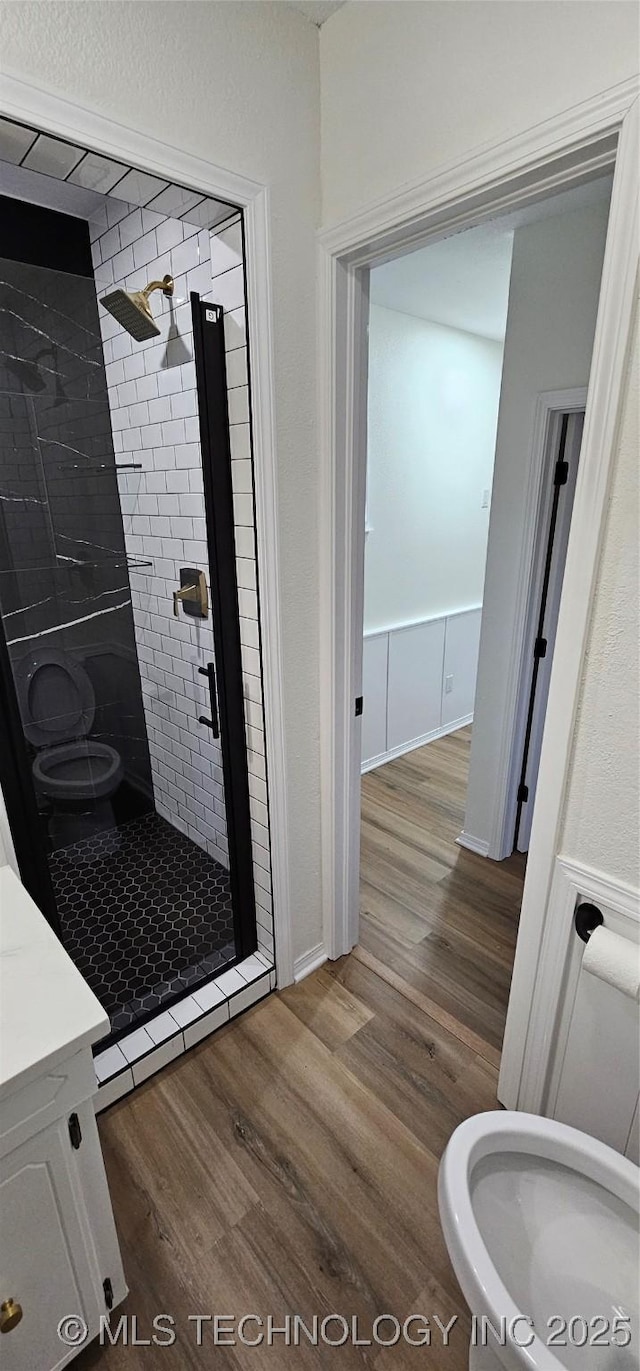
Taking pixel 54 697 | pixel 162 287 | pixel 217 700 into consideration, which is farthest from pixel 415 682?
pixel 162 287

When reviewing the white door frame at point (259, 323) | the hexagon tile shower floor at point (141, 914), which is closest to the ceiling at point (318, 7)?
the white door frame at point (259, 323)

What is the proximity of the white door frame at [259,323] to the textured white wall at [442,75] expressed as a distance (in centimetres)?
26

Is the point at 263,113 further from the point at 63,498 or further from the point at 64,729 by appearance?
the point at 64,729

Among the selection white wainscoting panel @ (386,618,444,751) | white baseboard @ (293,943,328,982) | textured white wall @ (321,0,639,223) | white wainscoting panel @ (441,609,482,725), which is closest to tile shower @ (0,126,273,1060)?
white baseboard @ (293,943,328,982)

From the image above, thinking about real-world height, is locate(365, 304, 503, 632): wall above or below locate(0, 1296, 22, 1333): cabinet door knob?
above

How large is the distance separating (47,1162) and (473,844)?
219 cm

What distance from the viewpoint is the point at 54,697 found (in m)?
2.09

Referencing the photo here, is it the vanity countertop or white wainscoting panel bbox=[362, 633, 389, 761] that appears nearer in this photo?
the vanity countertop

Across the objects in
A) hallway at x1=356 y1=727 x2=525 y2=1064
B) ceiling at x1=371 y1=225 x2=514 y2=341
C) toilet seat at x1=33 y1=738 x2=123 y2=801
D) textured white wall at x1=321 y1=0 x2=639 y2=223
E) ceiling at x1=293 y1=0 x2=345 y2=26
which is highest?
ceiling at x1=293 y1=0 x2=345 y2=26

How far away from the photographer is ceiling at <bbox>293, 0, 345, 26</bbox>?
130 centimetres

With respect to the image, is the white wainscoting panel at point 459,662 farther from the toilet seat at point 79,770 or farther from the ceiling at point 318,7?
the ceiling at point 318,7

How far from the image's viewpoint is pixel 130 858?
229cm

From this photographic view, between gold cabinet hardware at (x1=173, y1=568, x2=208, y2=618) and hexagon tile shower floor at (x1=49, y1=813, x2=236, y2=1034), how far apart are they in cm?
91

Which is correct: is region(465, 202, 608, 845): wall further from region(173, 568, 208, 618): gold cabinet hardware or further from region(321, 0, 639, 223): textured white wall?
region(173, 568, 208, 618): gold cabinet hardware
